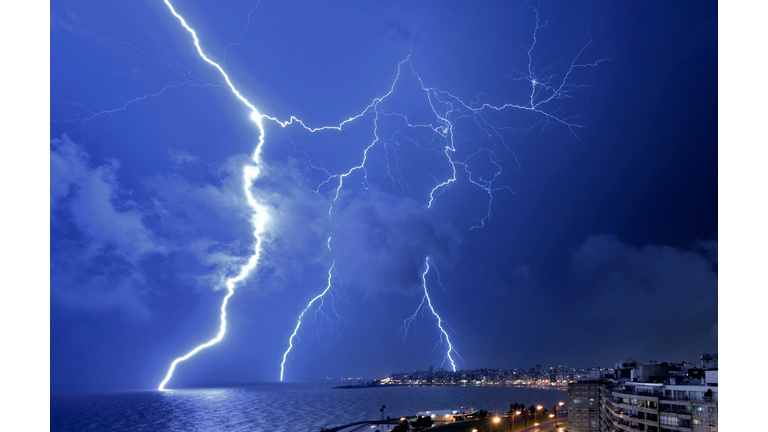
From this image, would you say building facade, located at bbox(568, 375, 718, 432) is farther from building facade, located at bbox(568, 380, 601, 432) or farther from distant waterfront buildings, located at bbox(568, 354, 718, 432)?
building facade, located at bbox(568, 380, 601, 432)

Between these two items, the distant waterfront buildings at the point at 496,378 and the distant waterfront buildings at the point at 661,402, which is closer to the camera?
the distant waterfront buildings at the point at 661,402

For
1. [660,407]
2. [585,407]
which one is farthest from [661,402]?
[585,407]

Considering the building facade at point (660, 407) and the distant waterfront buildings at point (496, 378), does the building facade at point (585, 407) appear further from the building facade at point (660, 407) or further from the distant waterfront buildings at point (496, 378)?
the distant waterfront buildings at point (496, 378)

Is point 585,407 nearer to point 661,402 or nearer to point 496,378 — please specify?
point 661,402

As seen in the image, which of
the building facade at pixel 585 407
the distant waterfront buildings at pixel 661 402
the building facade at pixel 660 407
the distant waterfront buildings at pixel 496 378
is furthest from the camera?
the distant waterfront buildings at pixel 496 378

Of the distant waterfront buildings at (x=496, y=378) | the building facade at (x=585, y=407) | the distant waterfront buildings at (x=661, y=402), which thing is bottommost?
the distant waterfront buildings at (x=496, y=378)

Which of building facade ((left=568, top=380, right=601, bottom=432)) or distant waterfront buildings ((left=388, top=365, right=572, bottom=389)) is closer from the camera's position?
building facade ((left=568, top=380, right=601, bottom=432))

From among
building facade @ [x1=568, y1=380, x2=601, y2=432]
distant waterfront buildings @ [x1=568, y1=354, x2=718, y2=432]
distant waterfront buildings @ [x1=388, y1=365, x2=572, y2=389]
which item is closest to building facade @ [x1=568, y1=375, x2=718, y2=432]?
distant waterfront buildings @ [x1=568, y1=354, x2=718, y2=432]

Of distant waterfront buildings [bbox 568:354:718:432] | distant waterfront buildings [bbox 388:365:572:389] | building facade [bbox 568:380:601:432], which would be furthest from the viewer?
distant waterfront buildings [bbox 388:365:572:389]

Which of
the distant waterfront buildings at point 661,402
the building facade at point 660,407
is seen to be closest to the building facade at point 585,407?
the distant waterfront buildings at point 661,402

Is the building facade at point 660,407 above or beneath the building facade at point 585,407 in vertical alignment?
above
